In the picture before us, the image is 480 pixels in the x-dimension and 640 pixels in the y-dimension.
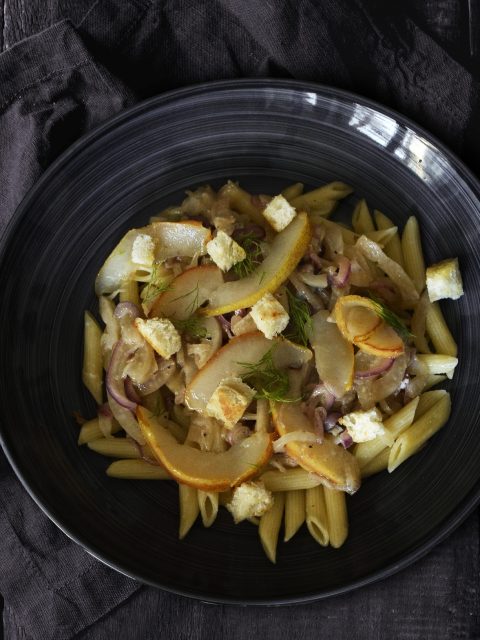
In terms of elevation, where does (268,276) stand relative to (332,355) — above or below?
above

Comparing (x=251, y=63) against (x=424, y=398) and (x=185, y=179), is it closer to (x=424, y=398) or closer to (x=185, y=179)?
(x=185, y=179)

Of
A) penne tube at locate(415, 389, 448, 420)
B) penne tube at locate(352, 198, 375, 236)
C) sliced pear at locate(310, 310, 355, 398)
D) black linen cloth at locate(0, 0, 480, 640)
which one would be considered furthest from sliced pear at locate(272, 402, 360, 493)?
penne tube at locate(352, 198, 375, 236)

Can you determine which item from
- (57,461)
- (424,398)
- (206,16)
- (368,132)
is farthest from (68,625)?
(206,16)

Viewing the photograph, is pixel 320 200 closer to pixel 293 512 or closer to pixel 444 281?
pixel 444 281

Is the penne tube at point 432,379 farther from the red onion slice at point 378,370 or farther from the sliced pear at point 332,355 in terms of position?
the sliced pear at point 332,355

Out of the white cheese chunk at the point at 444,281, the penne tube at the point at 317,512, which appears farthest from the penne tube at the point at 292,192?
the penne tube at the point at 317,512

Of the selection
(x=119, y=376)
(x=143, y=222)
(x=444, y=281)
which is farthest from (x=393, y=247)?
(x=119, y=376)
